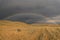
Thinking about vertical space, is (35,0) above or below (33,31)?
above

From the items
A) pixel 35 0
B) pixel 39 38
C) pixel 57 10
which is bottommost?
pixel 39 38

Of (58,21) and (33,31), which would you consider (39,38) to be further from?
(58,21)

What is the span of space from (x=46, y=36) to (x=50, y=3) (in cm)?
88

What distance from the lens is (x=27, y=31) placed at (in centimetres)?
428

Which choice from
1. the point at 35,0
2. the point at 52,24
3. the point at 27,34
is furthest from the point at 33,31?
the point at 35,0

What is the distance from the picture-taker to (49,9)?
4.52 m

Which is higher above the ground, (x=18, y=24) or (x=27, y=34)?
(x=18, y=24)

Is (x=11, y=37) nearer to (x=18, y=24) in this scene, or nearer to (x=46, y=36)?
(x=18, y=24)

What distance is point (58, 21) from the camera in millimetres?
4480

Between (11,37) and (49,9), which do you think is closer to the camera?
(11,37)

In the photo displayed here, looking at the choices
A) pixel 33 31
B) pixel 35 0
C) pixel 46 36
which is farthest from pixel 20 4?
pixel 46 36

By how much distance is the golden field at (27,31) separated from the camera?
4195mm

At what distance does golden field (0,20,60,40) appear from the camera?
4195 mm

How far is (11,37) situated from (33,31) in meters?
0.59
